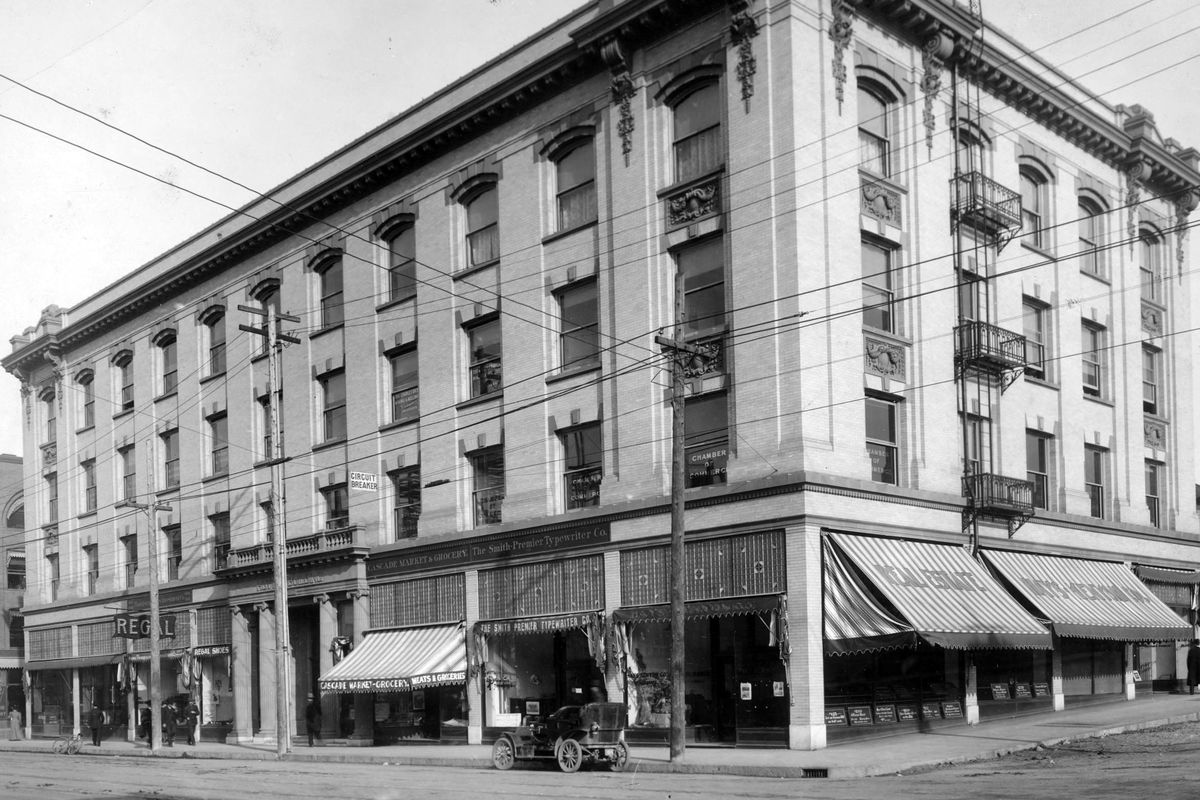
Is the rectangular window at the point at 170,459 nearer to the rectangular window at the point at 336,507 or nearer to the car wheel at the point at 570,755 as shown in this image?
the rectangular window at the point at 336,507

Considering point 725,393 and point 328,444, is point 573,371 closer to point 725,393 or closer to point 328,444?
point 725,393

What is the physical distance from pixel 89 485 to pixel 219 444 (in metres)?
12.5

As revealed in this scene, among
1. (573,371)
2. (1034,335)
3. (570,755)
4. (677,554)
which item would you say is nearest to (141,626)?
(573,371)

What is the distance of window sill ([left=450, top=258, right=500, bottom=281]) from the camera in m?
35.8

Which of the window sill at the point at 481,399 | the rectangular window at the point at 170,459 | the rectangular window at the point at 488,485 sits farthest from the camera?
the rectangular window at the point at 170,459

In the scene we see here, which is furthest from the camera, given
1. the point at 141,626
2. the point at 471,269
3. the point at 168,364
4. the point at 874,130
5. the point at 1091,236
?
the point at 168,364

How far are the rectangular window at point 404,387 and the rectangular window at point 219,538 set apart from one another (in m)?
10.9

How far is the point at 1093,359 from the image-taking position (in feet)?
127

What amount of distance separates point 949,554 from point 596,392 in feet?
30.7

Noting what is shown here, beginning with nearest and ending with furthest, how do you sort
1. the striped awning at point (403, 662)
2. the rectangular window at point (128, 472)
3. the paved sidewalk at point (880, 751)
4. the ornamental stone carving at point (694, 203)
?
the paved sidewalk at point (880, 751) < the ornamental stone carving at point (694, 203) < the striped awning at point (403, 662) < the rectangular window at point (128, 472)

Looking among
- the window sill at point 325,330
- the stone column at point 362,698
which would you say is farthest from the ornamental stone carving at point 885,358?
the window sill at point 325,330

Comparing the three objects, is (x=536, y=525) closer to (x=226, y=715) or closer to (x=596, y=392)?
(x=596, y=392)

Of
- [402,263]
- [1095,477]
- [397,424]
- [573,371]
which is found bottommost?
[1095,477]

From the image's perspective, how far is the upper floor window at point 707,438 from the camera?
2952cm
